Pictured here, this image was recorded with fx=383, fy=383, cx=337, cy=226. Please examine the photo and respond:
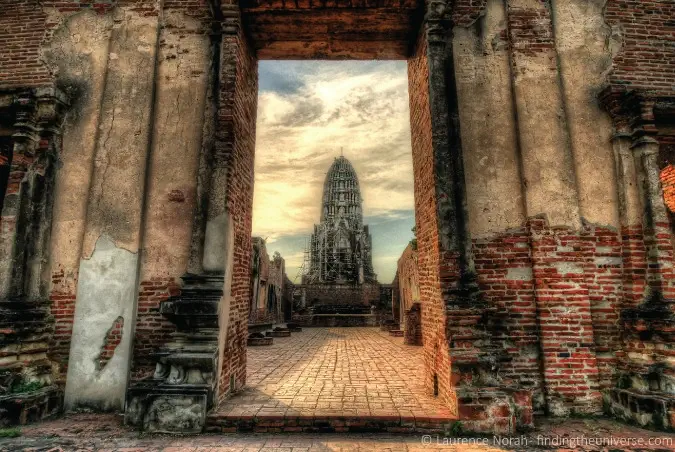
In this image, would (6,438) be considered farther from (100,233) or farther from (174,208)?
(174,208)

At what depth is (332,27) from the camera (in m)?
5.93

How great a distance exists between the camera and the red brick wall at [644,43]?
5.55 m

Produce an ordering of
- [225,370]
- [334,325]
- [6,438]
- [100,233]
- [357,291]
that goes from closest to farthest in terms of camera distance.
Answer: [6,438], [225,370], [100,233], [334,325], [357,291]

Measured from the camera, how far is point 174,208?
5273mm

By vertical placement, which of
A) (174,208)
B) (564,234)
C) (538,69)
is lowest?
(564,234)

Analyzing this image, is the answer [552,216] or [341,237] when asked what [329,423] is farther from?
[341,237]

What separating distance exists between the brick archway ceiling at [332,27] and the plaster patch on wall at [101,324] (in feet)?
12.7

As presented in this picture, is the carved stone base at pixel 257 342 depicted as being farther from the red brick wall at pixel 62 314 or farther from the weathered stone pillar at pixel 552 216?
the weathered stone pillar at pixel 552 216

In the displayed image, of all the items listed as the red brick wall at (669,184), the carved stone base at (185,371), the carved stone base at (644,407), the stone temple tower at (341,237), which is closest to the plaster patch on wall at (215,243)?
the carved stone base at (185,371)

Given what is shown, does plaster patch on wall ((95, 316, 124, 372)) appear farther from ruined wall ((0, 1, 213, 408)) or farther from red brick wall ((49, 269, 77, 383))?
red brick wall ((49, 269, 77, 383))

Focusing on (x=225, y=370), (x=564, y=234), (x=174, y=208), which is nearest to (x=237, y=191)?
(x=174, y=208)

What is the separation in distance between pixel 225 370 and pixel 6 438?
7.19ft

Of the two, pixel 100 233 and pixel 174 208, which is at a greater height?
pixel 174 208

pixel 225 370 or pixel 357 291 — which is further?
pixel 357 291
